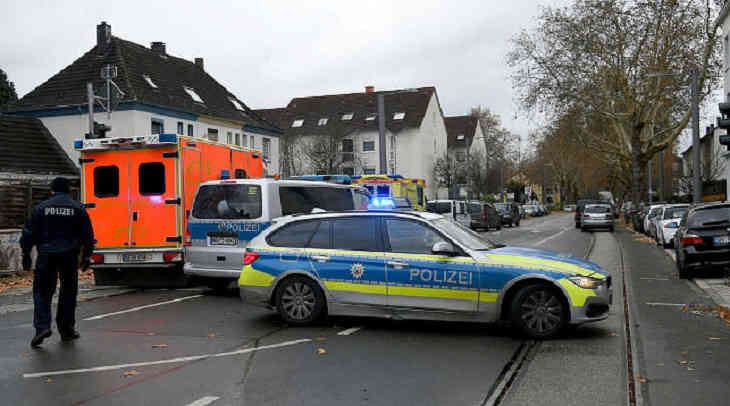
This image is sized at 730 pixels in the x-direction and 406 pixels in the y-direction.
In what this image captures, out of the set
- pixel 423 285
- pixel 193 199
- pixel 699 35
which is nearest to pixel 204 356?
pixel 423 285

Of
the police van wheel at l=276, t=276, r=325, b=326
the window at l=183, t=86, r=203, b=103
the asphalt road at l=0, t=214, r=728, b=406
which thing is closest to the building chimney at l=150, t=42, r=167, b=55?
the window at l=183, t=86, r=203, b=103

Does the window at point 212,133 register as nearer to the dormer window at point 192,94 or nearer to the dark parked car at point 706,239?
the dormer window at point 192,94

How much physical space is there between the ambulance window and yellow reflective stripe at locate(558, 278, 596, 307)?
8.54 metres

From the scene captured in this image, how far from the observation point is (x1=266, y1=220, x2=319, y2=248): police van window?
962 cm

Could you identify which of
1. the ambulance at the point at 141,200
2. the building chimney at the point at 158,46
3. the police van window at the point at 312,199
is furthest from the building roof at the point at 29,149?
the police van window at the point at 312,199

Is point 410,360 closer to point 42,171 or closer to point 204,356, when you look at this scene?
point 204,356

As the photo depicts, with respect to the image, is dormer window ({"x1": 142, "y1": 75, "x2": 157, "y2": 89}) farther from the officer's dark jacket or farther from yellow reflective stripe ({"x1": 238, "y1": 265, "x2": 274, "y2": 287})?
the officer's dark jacket

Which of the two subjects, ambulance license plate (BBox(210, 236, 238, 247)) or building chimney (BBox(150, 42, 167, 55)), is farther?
building chimney (BBox(150, 42, 167, 55))

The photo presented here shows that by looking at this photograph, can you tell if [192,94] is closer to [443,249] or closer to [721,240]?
[721,240]

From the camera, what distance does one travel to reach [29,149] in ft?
112

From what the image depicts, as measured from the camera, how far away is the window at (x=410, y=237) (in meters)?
8.88

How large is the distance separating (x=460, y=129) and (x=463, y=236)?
263 feet

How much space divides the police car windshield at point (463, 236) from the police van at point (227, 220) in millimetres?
3949

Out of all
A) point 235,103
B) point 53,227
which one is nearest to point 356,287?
point 53,227
